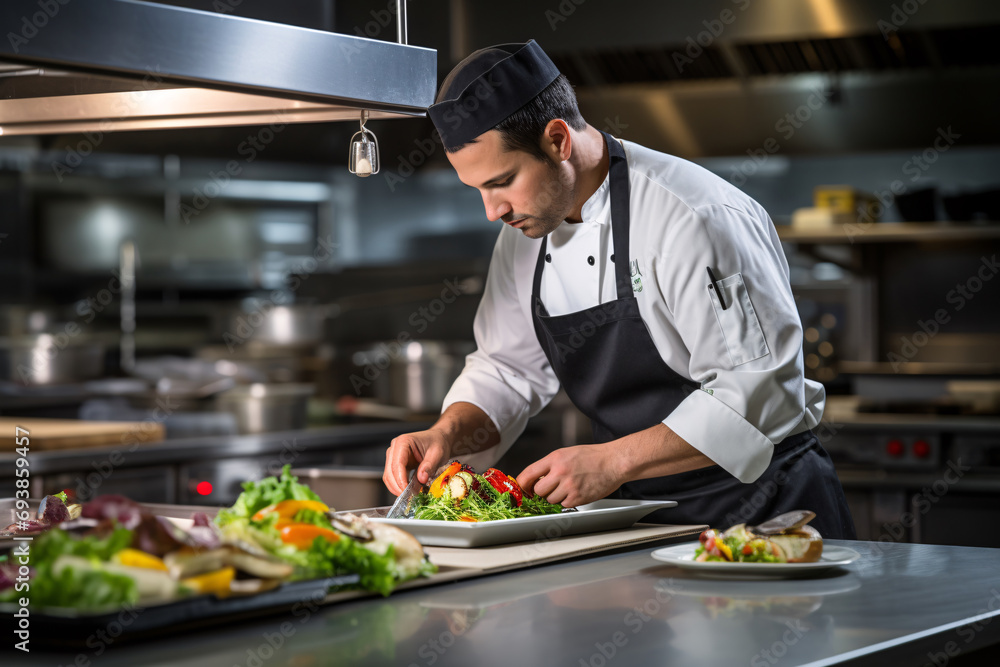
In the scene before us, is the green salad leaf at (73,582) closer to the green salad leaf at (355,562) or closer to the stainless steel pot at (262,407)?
the green salad leaf at (355,562)

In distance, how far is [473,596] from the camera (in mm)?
1308

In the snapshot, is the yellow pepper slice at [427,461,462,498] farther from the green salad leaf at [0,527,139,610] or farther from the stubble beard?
the green salad leaf at [0,527,139,610]

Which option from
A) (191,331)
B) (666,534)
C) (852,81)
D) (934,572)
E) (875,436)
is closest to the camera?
(934,572)

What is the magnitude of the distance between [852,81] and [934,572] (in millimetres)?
3179

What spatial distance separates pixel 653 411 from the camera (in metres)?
2.02

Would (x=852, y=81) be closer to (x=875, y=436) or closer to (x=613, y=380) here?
(x=875, y=436)

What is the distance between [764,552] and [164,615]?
760mm

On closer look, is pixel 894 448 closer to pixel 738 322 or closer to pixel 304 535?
pixel 738 322

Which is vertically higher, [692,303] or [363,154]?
[363,154]

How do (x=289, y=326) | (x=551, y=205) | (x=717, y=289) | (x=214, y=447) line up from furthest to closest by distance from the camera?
(x=289, y=326)
(x=214, y=447)
(x=551, y=205)
(x=717, y=289)

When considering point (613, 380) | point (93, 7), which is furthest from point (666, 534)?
point (93, 7)

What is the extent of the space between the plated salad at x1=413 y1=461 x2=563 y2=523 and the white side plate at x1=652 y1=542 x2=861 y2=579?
0.99ft

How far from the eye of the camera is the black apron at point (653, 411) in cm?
196

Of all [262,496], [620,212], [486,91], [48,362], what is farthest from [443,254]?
[262,496]
